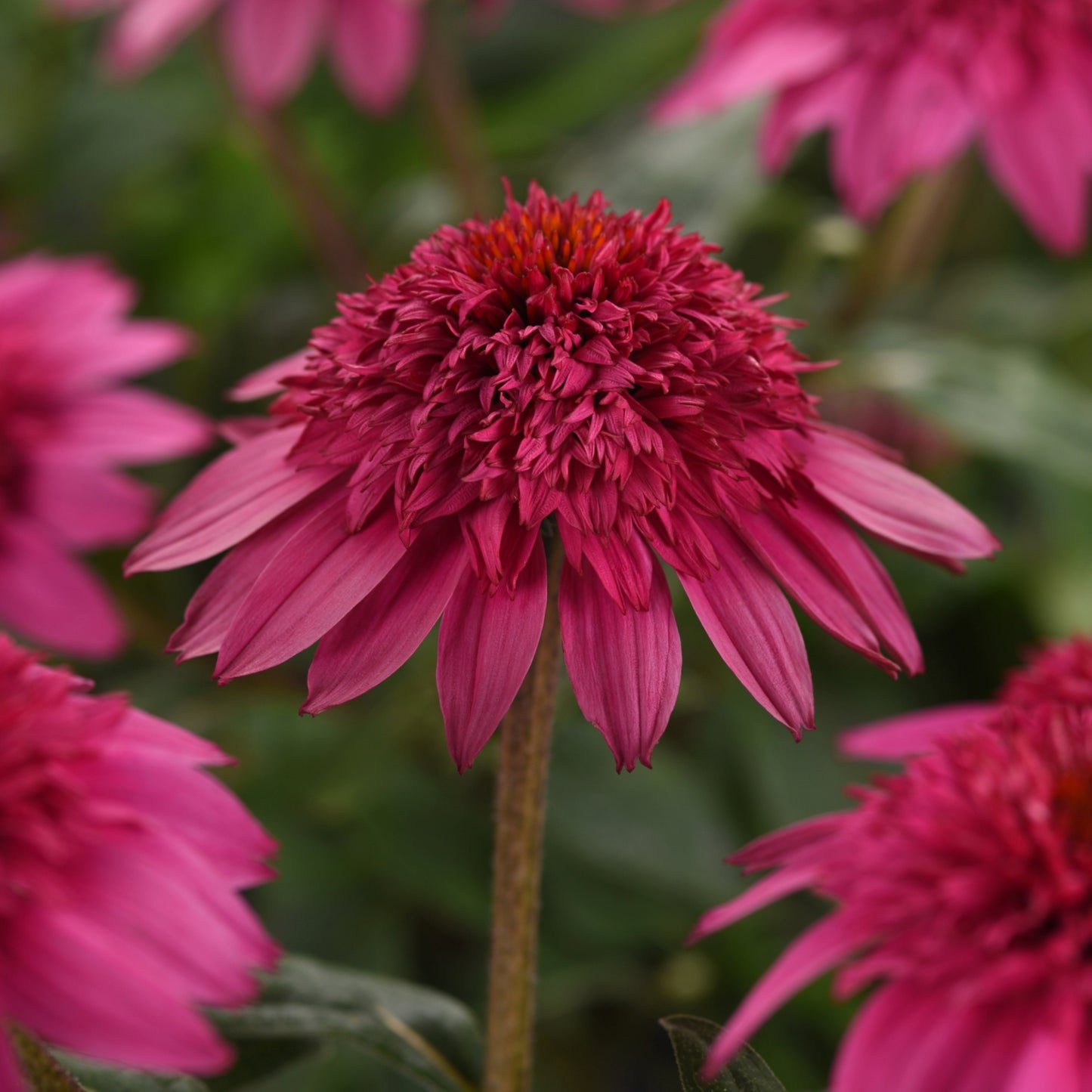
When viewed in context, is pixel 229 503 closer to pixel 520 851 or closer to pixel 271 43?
pixel 520 851

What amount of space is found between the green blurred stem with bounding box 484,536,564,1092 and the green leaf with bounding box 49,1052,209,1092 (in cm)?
7

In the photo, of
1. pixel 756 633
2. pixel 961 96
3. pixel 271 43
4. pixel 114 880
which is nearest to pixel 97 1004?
pixel 114 880

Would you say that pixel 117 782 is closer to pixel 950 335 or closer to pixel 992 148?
pixel 992 148

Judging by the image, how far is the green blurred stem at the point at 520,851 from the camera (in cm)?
32

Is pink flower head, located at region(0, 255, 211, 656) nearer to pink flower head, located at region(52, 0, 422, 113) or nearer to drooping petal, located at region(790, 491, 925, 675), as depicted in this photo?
pink flower head, located at region(52, 0, 422, 113)

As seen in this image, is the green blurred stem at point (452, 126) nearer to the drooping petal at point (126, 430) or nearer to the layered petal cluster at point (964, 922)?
the drooping petal at point (126, 430)

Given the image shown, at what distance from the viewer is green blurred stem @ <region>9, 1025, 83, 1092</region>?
27 centimetres

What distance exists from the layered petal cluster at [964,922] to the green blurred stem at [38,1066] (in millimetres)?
130

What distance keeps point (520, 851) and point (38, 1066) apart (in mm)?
111

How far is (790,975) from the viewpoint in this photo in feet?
0.83

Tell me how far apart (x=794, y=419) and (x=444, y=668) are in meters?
0.10

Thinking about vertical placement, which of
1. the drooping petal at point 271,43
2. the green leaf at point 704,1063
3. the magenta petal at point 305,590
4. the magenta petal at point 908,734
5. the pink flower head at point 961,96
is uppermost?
the drooping petal at point 271,43

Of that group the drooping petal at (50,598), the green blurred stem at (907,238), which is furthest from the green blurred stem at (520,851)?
the green blurred stem at (907,238)

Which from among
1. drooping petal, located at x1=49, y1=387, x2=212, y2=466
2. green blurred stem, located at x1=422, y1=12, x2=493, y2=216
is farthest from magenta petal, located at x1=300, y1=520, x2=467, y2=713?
green blurred stem, located at x1=422, y1=12, x2=493, y2=216
